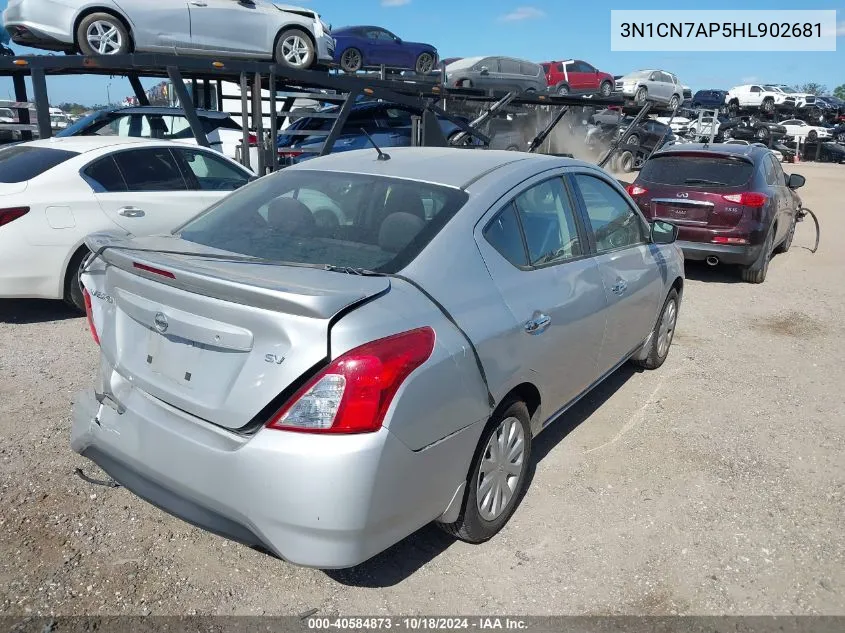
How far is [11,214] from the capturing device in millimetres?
5398

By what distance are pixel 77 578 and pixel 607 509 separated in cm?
233

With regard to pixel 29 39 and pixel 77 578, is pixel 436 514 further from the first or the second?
pixel 29 39

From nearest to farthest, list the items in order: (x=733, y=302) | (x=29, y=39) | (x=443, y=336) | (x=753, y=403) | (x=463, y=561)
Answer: (x=443, y=336) → (x=463, y=561) → (x=753, y=403) → (x=733, y=302) → (x=29, y=39)

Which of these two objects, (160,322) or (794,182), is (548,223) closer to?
(160,322)

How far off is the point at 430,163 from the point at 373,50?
15.9 m

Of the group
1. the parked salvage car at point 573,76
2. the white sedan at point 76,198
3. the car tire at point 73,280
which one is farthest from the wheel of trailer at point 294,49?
the parked salvage car at point 573,76

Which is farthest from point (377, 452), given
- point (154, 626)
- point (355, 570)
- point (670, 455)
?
point (670, 455)

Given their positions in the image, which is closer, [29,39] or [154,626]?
[154,626]

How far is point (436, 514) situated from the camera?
2.55 meters

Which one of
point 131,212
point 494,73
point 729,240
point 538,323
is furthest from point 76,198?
point 494,73

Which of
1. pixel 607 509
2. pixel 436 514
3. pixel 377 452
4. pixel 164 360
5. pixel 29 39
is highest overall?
pixel 29 39

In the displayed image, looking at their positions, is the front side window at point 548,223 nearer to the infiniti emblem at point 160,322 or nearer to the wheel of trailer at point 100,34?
the infiniti emblem at point 160,322

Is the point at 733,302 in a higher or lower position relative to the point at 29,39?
lower

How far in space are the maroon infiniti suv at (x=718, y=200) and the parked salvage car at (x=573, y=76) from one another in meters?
17.8
